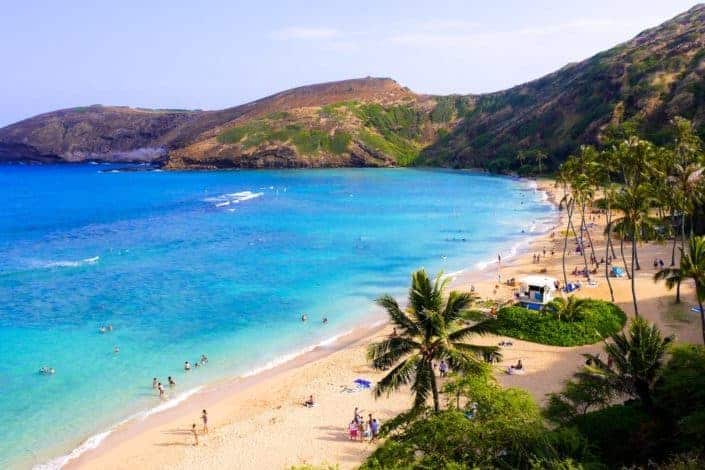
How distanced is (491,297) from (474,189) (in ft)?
262

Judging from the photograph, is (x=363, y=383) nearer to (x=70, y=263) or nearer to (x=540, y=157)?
(x=70, y=263)

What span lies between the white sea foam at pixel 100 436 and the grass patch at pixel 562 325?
18843 mm

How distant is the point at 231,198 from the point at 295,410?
98.4 m

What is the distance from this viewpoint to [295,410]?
92.7 ft

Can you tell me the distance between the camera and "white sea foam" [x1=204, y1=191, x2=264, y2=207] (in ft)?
372

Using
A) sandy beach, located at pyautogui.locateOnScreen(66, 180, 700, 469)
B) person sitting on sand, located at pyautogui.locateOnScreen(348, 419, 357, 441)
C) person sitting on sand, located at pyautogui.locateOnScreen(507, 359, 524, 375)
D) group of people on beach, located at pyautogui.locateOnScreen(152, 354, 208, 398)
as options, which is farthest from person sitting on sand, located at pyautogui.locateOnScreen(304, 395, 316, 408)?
person sitting on sand, located at pyautogui.locateOnScreen(507, 359, 524, 375)

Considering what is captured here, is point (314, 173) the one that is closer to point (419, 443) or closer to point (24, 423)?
point (24, 423)

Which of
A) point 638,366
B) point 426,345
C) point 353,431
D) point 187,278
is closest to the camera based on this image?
point 426,345

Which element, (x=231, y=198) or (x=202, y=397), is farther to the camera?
(x=231, y=198)

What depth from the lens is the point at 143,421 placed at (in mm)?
28062

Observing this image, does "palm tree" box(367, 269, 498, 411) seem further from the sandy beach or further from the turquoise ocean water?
the turquoise ocean water

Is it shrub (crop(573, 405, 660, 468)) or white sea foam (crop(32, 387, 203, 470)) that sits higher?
shrub (crop(573, 405, 660, 468))

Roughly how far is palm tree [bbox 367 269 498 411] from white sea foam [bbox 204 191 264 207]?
96.6 metres

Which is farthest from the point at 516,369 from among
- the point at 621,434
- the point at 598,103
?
the point at 598,103
